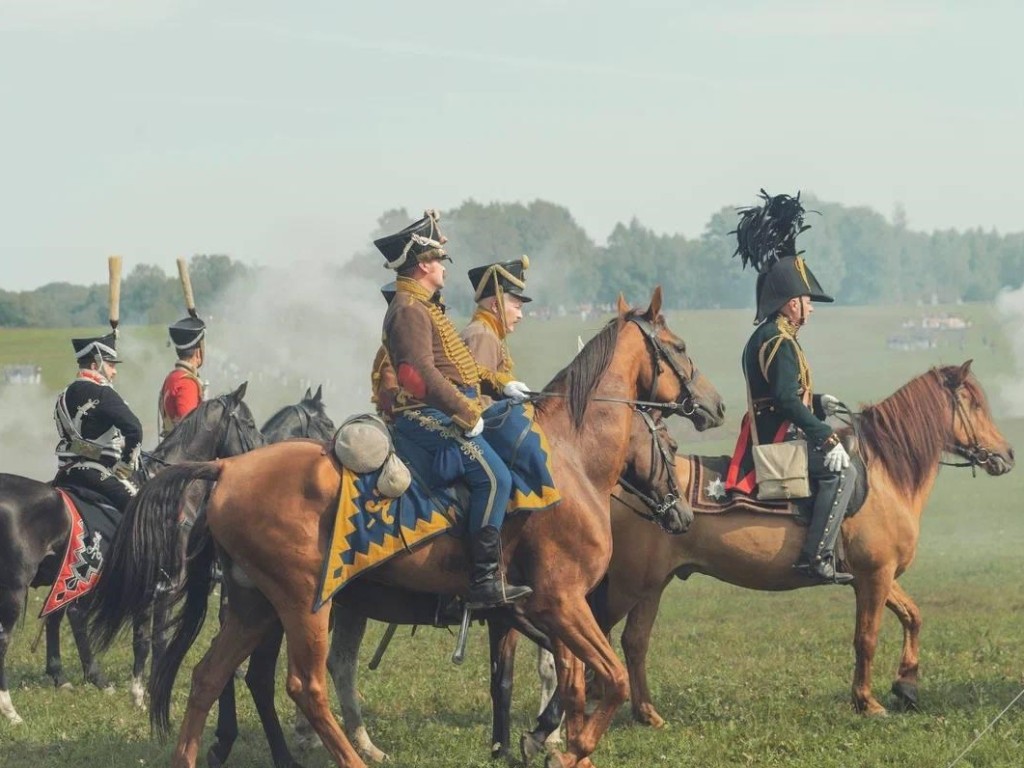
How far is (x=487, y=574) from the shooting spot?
30.6 ft

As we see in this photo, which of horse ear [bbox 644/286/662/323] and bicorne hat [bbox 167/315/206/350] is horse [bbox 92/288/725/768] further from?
bicorne hat [bbox 167/315/206/350]

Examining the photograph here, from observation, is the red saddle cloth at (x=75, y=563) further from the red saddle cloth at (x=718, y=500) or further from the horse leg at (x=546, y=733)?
the red saddle cloth at (x=718, y=500)

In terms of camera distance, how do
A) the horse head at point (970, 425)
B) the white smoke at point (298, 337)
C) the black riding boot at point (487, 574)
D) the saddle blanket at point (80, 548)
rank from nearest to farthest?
the black riding boot at point (487, 574) → the horse head at point (970, 425) → the saddle blanket at point (80, 548) → the white smoke at point (298, 337)

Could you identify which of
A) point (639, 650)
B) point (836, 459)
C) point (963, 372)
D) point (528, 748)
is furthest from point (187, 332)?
point (963, 372)

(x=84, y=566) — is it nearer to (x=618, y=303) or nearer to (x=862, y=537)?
(x=618, y=303)

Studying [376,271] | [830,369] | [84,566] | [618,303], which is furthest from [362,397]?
[830,369]

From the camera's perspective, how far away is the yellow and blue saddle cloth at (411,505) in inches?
360

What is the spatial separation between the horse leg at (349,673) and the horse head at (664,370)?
258 cm

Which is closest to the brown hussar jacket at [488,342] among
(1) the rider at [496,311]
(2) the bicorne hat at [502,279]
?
(1) the rider at [496,311]

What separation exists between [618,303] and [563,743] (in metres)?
3.20

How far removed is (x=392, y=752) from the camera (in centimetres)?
1098

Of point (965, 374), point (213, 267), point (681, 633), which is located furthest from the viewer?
point (213, 267)

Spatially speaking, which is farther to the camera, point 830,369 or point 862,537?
point 830,369

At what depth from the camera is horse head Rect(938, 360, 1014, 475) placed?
41.5 ft
